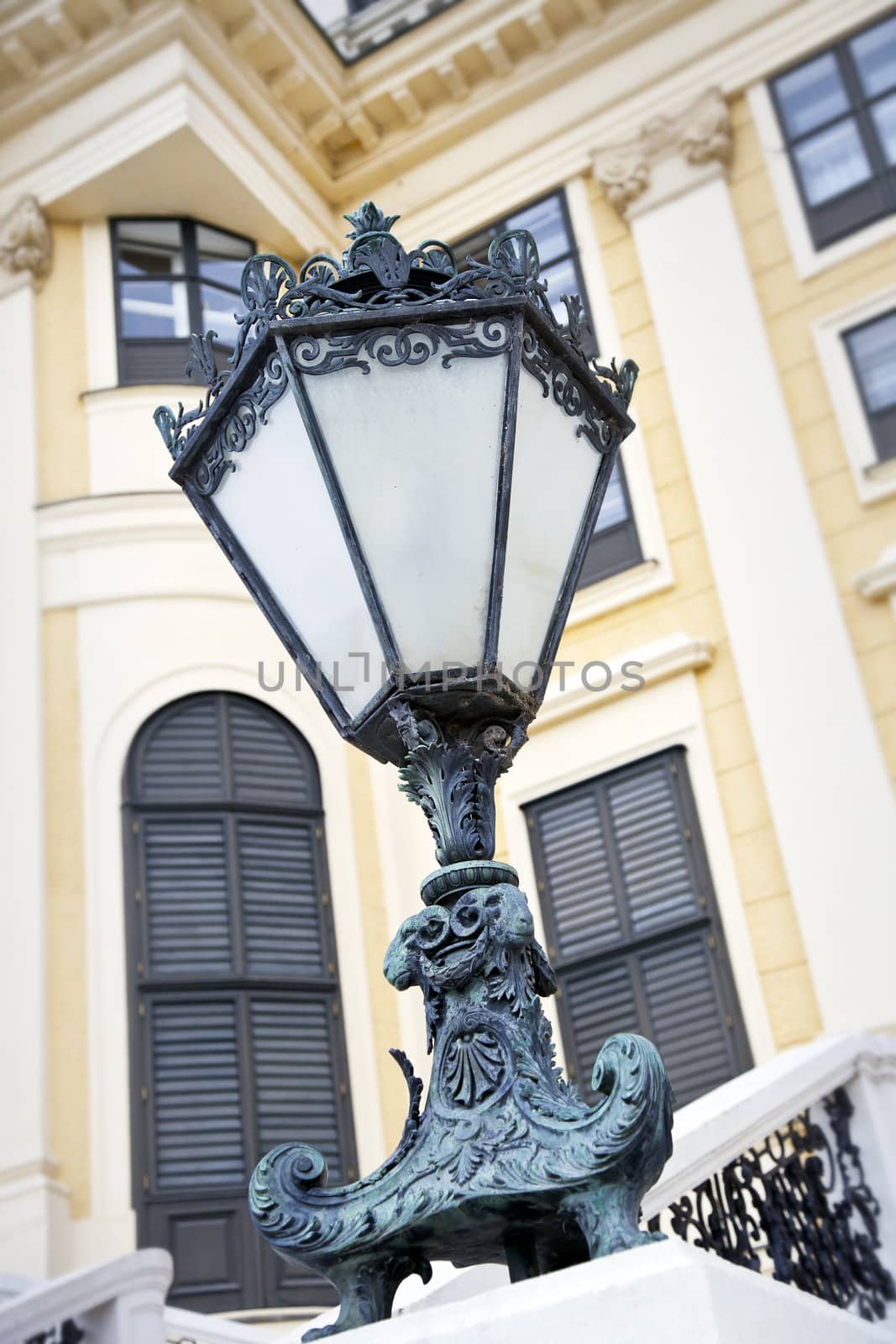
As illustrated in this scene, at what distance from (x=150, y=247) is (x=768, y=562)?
454cm

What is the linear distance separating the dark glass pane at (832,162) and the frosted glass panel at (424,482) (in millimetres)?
7417

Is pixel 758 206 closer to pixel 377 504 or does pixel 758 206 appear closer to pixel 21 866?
pixel 21 866

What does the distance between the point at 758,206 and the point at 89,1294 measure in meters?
7.04

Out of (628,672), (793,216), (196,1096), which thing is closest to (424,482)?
(196,1096)

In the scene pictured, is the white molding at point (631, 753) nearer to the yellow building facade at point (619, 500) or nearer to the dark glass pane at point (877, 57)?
the yellow building facade at point (619, 500)

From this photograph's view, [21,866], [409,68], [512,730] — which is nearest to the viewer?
[512,730]

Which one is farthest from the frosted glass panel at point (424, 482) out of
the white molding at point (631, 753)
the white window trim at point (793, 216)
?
the white window trim at point (793, 216)

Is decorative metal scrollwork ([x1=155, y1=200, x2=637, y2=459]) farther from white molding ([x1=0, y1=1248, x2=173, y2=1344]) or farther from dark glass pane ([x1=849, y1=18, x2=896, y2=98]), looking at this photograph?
dark glass pane ([x1=849, y1=18, x2=896, y2=98])

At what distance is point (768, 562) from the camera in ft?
27.7

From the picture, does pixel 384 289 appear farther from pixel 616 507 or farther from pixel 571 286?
pixel 571 286

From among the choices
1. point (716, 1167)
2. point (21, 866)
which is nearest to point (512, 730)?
point (716, 1167)

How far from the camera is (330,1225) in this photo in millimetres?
1974

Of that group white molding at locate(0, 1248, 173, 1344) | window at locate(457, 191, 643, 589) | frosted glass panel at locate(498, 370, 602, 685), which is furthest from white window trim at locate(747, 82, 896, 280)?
frosted glass panel at locate(498, 370, 602, 685)

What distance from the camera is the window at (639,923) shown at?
7.73 metres
